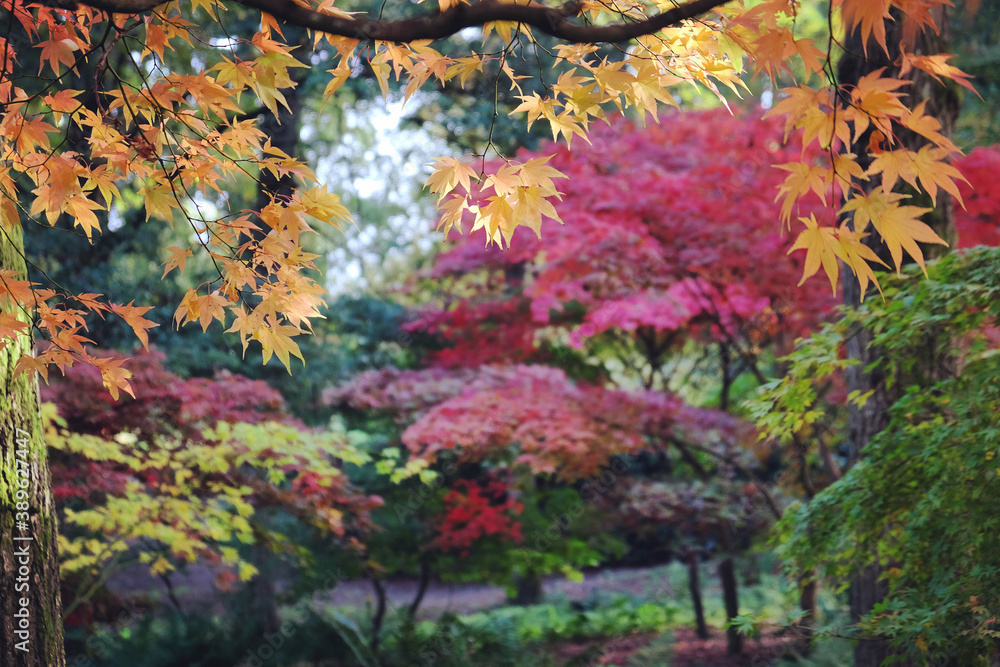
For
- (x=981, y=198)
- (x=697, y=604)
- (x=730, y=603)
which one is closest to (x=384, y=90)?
(x=981, y=198)

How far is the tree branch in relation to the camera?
4.11ft

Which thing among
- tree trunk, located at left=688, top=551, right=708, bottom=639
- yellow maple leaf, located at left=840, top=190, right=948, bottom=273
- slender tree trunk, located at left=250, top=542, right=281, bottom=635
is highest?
yellow maple leaf, located at left=840, top=190, right=948, bottom=273

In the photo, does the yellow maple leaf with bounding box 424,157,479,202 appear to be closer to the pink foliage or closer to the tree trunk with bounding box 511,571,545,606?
the pink foliage

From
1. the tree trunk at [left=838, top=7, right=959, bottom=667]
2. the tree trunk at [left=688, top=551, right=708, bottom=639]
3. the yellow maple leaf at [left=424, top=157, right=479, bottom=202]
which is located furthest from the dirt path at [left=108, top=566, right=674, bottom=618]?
the yellow maple leaf at [left=424, top=157, right=479, bottom=202]

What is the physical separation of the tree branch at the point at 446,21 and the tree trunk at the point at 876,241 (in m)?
2.24

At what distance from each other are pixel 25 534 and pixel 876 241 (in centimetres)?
340

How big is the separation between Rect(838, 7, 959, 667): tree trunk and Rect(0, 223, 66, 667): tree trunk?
3.12 m

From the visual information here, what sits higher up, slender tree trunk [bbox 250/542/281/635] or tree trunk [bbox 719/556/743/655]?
slender tree trunk [bbox 250/542/281/635]

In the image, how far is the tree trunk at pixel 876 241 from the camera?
3.11m

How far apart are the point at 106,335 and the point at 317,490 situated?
7.77ft

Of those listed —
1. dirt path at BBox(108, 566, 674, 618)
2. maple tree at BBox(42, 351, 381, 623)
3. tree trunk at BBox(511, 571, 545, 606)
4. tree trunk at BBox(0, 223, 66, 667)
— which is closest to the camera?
tree trunk at BBox(0, 223, 66, 667)

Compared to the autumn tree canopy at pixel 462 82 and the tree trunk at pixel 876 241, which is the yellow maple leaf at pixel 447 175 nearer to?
the autumn tree canopy at pixel 462 82

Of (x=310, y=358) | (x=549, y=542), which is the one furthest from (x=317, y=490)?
(x=549, y=542)

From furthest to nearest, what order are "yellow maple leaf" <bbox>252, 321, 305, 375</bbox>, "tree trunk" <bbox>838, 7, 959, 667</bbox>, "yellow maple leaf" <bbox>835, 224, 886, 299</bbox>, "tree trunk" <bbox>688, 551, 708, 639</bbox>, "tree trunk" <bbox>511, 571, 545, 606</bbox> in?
"tree trunk" <bbox>511, 571, 545, 606</bbox>, "tree trunk" <bbox>688, 551, 708, 639</bbox>, "tree trunk" <bbox>838, 7, 959, 667</bbox>, "yellow maple leaf" <bbox>252, 321, 305, 375</bbox>, "yellow maple leaf" <bbox>835, 224, 886, 299</bbox>
